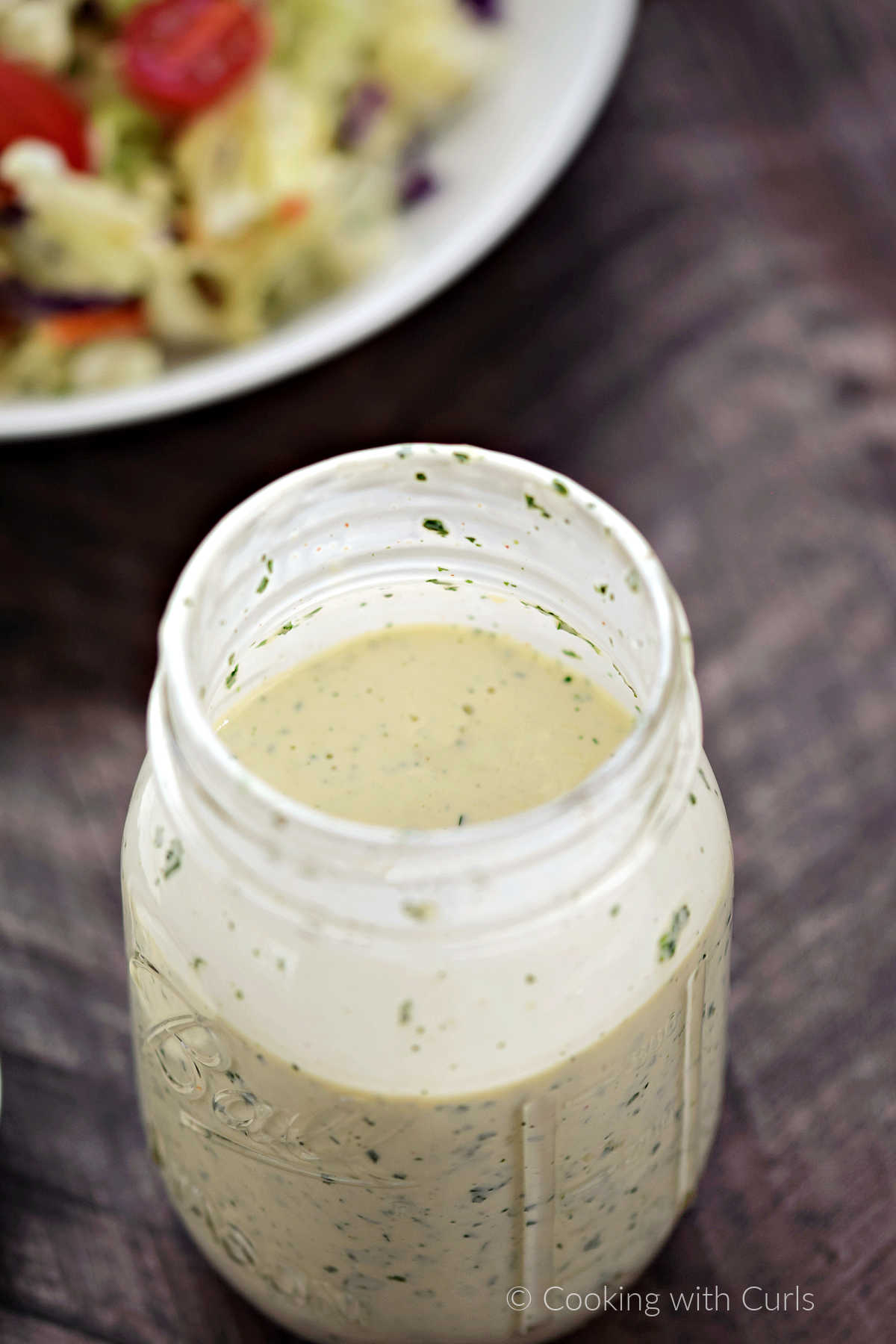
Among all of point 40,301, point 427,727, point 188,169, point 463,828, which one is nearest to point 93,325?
point 40,301

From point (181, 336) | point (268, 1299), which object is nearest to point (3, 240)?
point (181, 336)

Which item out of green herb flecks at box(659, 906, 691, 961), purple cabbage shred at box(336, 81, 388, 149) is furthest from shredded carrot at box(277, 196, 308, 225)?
green herb flecks at box(659, 906, 691, 961)

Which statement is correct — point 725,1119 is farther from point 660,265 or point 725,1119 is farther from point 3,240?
point 3,240

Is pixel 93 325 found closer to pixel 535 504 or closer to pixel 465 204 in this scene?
pixel 465 204

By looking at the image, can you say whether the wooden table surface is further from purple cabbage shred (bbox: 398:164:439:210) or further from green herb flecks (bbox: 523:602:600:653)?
green herb flecks (bbox: 523:602:600:653)

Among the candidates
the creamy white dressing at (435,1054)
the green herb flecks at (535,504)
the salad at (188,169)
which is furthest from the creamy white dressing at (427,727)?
the salad at (188,169)

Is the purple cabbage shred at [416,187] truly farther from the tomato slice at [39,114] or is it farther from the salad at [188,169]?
the tomato slice at [39,114]
